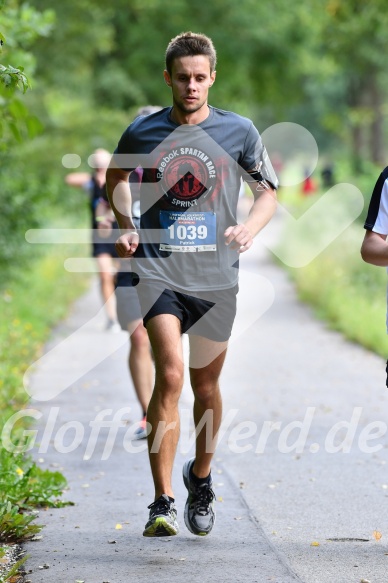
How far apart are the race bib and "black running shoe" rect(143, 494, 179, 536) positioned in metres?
1.12

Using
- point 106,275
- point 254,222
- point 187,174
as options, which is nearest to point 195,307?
point 254,222

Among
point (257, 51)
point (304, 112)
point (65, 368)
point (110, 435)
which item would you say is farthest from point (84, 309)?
point (304, 112)

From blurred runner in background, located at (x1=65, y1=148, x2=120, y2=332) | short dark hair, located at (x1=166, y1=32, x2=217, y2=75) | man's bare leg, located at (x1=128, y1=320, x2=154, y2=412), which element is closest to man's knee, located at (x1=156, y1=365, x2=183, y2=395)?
short dark hair, located at (x1=166, y1=32, x2=217, y2=75)

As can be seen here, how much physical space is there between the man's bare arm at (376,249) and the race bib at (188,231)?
70cm

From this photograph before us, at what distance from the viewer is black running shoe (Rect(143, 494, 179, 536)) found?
5.19 m

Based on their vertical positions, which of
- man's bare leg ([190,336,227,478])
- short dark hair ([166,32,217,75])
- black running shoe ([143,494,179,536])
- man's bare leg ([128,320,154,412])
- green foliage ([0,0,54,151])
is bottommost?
man's bare leg ([128,320,154,412])

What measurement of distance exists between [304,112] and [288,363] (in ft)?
195

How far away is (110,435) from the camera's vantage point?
852 centimetres

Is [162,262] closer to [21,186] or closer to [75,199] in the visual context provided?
[21,186]

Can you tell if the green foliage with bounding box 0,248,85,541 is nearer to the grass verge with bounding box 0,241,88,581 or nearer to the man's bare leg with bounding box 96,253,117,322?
the grass verge with bounding box 0,241,88,581

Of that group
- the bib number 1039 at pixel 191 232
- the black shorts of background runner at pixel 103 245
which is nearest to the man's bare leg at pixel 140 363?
the bib number 1039 at pixel 191 232

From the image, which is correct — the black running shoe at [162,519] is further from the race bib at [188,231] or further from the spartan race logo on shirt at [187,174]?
the spartan race logo on shirt at [187,174]

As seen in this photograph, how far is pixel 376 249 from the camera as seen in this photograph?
5023 mm

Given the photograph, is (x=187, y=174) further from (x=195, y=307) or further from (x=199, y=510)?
(x=199, y=510)
